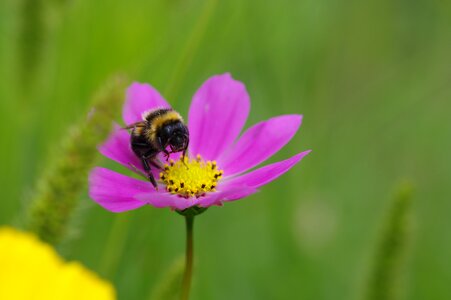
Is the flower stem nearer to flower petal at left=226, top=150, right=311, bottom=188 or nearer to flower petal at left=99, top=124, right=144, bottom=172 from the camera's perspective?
flower petal at left=226, top=150, right=311, bottom=188

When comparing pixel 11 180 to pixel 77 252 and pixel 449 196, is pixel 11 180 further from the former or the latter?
pixel 449 196

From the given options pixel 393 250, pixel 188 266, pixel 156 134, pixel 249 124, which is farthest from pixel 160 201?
pixel 249 124

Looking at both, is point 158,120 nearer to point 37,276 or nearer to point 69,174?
point 69,174

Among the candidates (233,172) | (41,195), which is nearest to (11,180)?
(233,172)

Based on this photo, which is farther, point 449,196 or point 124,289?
point 449,196

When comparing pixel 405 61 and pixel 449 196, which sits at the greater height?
pixel 405 61

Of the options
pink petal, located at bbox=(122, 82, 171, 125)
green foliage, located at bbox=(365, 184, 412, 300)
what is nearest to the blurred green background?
pink petal, located at bbox=(122, 82, 171, 125)

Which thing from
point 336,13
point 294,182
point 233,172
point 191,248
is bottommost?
point 191,248
